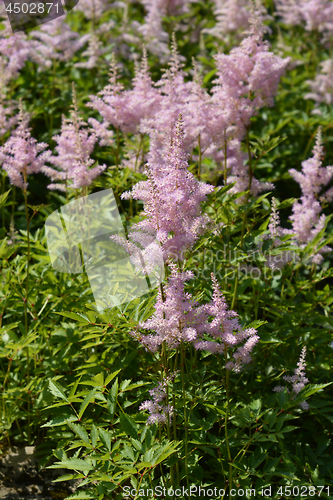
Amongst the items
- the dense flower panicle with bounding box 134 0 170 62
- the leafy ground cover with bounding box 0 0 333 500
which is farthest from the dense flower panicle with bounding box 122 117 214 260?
the dense flower panicle with bounding box 134 0 170 62

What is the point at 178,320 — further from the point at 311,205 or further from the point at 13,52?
the point at 13,52

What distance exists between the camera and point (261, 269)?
3428 mm

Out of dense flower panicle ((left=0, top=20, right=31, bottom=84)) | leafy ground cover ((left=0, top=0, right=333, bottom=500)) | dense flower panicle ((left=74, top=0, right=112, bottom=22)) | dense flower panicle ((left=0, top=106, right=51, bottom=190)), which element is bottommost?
leafy ground cover ((left=0, top=0, right=333, bottom=500))

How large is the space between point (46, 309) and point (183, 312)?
1840mm

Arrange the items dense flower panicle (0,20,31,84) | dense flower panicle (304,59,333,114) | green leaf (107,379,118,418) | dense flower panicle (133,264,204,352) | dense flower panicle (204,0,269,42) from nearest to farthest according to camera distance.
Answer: dense flower panicle (133,264,204,352) → green leaf (107,379,118,418) → dense flower panicle (0,20,31,84) → dense flower panicle (304,59,333,114) → dense flower panicle (204,0,269,42)

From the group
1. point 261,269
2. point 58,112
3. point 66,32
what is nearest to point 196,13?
point 66,32

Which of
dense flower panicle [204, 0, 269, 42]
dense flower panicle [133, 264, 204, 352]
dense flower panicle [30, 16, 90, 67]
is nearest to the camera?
dense flower panicle [133, 264, 204, 352]

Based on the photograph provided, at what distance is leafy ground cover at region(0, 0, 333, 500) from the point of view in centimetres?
226

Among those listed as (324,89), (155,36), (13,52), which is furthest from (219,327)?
(155,36)

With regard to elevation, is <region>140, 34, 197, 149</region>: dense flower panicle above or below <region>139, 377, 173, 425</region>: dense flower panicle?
above

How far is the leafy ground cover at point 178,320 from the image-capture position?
7.40 ft

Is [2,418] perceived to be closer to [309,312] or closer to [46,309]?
[46,309]

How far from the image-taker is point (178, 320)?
7.09 ft

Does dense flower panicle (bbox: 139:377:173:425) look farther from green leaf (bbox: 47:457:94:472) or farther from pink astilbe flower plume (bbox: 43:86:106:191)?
pink astilbe flower plume (bbox: 43:86:106:191)
